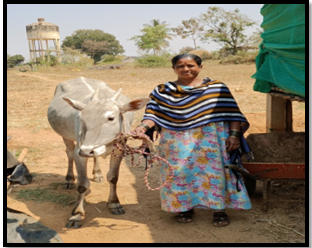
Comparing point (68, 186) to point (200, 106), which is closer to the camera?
point (200, 106)

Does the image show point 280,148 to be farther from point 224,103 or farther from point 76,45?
point 76,45

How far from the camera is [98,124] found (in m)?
3.62

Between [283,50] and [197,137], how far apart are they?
1656 millimetres

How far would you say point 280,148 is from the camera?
17.6 feet

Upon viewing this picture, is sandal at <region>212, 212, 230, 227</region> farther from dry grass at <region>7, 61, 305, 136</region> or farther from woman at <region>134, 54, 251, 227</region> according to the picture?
dry grass at <region>7, 61, 305, 136</region>

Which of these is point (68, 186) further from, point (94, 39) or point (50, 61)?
point (94, 39)

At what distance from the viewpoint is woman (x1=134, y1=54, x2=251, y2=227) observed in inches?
154

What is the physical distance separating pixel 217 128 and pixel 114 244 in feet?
5.07

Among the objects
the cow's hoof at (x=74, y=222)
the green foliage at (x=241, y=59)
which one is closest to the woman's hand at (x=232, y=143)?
the cow's hoof at (x=74, y=222)

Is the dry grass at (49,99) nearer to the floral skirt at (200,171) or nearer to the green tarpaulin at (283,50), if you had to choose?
the green tarpaulin at (283,50)

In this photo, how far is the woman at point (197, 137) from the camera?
3920 millimetres

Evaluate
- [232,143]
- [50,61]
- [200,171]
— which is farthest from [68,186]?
[50,61]

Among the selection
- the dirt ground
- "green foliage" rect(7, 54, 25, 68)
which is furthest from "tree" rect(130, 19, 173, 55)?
the dirt ground

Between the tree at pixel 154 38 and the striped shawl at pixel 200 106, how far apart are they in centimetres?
3443
